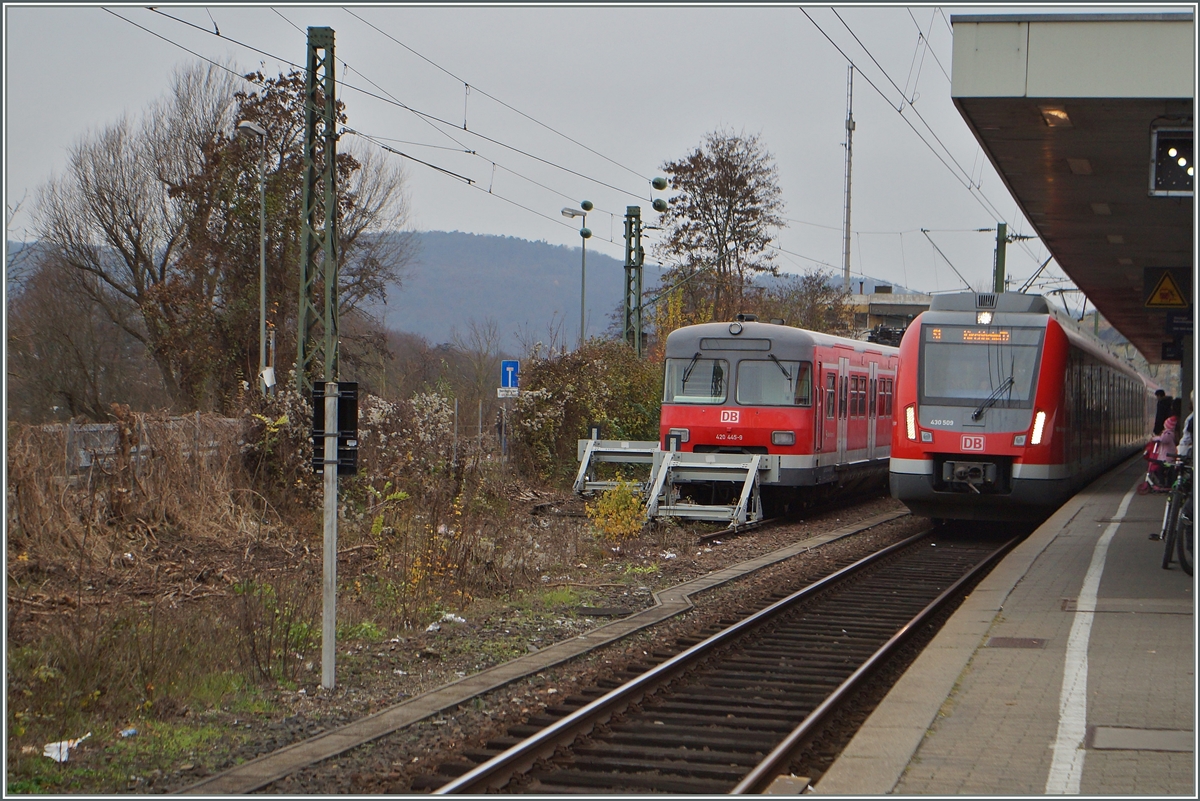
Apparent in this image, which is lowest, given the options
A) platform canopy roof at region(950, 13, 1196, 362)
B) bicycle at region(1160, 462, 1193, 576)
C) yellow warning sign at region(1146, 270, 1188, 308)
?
bicycle at region(1160, 462, 1193, 576)

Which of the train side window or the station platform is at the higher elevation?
the train side window

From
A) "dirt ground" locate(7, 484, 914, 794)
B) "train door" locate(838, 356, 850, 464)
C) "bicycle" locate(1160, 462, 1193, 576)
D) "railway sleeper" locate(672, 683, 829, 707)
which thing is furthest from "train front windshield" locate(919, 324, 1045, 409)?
"railway sleeper" locate(672, 683, 829, 707)

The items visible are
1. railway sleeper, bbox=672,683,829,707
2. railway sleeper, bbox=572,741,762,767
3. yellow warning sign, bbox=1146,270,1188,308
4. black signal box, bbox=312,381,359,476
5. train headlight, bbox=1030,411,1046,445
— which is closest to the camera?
railway sleeper, bbox=572,741,762,767

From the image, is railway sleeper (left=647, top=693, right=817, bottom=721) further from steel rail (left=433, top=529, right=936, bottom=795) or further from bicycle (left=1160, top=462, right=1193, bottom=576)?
bicycle (left=1160, top=462, right=1193, bottom=576)

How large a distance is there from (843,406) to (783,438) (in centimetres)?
304

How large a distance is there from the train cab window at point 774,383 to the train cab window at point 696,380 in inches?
12.6

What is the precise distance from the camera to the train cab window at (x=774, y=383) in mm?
19984

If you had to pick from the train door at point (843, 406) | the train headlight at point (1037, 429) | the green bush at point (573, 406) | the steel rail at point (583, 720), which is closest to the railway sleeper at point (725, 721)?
the steel rail at point (583, 720)

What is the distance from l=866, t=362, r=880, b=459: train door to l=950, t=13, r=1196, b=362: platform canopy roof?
8.51 m

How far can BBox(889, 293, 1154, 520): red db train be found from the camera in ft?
55.0

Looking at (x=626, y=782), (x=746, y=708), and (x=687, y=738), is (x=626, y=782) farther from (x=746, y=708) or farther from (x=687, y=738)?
(x=746, y=708)

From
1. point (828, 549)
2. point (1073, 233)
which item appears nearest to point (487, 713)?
point (828, 549)

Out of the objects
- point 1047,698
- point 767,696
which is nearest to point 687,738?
point 767,696

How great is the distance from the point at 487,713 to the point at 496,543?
258 inches
